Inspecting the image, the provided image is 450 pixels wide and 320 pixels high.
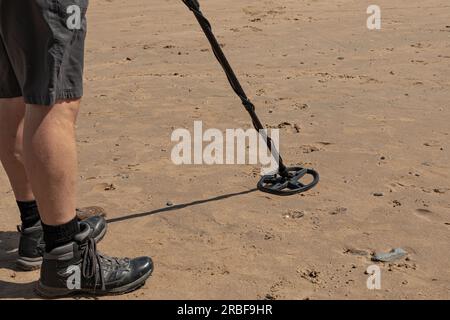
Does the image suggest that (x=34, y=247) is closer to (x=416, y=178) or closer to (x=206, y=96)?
(x=416, y=178)

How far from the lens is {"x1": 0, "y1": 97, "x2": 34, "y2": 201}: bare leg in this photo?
8.41 feet

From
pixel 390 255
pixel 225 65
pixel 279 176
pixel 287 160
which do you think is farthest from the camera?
pixel 287 160

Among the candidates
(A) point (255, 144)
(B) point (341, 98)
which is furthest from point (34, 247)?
(B) point (341, 98)

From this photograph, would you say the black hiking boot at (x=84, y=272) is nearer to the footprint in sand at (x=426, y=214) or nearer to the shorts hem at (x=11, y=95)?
the shorts hem at (x=11, y=95)

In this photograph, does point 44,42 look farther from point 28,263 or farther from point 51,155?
point 28,263

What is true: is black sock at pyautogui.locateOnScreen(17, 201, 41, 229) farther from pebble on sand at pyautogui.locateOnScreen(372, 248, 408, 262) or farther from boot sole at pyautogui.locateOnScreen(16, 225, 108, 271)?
pebble on sand at pyautogui.locateOnScreen(372, 248, 408, 262)

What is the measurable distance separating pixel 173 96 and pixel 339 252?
2685mm

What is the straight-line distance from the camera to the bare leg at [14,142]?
8.41ft

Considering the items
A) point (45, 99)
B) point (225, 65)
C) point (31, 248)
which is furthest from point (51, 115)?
point (225, 65)

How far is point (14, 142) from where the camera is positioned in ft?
8.53

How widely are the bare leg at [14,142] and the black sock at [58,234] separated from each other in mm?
371

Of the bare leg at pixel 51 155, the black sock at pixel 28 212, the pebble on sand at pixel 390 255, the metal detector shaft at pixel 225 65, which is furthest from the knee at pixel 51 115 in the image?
the pebble on sand at pixel 390 255

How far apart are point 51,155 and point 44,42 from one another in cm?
39

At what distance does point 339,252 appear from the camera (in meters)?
2.78
